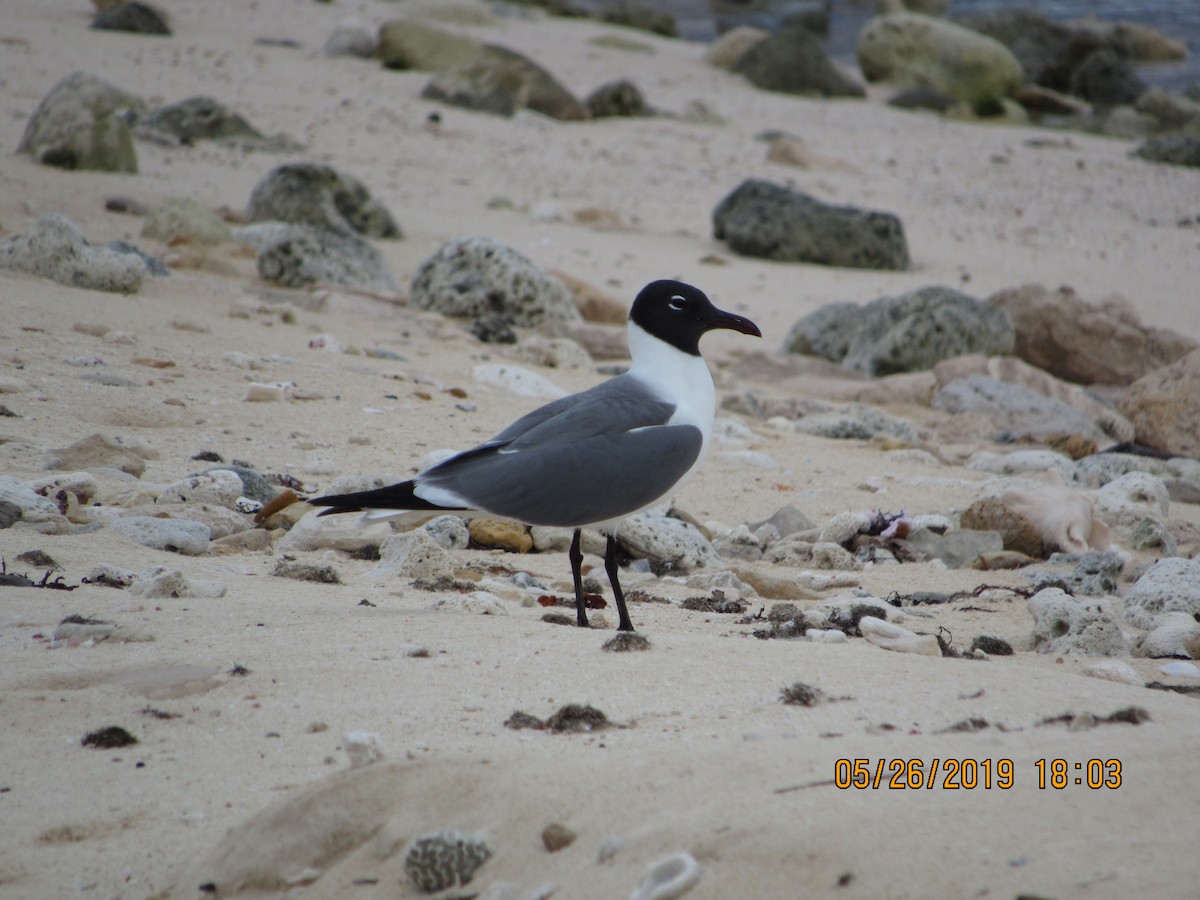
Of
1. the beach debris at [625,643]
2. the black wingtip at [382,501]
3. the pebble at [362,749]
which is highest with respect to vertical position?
the black wingtip at [382,501]

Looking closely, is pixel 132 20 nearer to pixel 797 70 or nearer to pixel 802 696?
pixel 797 70

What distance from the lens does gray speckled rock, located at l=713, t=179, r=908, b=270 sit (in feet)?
43.3

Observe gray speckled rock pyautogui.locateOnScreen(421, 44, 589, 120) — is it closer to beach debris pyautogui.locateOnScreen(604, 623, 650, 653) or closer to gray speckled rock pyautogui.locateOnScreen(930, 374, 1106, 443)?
gray speckled rock pyautogui.locateOnScreen(930, 374, 1106, 443)

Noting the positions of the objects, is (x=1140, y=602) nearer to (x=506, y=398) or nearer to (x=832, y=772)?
Answer: (x=832, y=772)

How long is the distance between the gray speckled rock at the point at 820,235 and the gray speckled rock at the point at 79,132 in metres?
6.29

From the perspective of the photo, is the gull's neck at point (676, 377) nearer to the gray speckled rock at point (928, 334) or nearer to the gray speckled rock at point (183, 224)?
the gray speckled rock at point (928, 334)

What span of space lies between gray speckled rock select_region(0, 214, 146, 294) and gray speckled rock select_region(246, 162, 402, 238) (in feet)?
8.84

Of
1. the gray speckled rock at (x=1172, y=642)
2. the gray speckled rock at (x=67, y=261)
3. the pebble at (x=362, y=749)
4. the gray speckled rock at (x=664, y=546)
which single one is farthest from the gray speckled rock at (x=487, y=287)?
the pebble at (x=362, y=749)

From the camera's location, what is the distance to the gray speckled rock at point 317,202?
1130 centimetres

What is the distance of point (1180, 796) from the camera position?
2.31m

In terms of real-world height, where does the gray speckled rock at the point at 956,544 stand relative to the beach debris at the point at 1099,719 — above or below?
below

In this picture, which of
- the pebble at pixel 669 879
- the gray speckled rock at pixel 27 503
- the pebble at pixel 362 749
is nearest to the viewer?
the pebble at pixel 669 879

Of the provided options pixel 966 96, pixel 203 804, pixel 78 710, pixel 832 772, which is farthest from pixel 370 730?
pixel 966 96

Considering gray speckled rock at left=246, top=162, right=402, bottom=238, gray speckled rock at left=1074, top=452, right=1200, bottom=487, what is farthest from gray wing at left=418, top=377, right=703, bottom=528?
gray speckled rock at left=246, top=162, right=402, bottom=238
